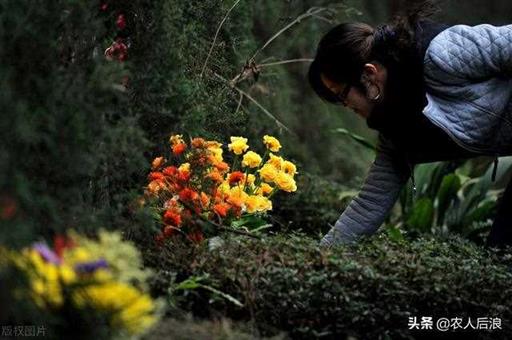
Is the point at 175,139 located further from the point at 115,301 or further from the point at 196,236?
the point at 115,301

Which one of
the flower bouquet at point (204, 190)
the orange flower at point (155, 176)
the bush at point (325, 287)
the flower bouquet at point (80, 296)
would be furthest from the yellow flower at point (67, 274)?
the orange flower at point (155, 176)

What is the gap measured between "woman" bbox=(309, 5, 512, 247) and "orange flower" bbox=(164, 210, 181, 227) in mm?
581

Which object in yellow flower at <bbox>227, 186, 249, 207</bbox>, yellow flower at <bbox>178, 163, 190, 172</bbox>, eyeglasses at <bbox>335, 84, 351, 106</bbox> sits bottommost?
yellow flower at <bbox>227, 186, 249, 207</bbox>

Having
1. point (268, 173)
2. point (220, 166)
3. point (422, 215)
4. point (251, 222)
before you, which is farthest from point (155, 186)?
point (422, 215)

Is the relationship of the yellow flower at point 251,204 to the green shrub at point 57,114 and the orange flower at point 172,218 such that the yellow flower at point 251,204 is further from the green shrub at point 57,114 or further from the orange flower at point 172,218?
the green shrub at point 57,114

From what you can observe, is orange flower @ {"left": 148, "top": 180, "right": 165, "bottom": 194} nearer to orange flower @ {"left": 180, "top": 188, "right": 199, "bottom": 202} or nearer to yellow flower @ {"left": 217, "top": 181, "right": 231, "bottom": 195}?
orange flower @ {"left": 180, "top": 188, "right": 199, "bottom": 202}

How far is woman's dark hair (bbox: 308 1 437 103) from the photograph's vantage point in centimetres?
314

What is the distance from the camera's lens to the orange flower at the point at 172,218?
283 cm

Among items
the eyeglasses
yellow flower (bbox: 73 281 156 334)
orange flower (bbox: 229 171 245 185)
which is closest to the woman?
the eyeglasses

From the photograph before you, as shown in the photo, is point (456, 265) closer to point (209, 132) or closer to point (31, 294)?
point (209, 132)

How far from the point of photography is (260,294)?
2568 millimetres

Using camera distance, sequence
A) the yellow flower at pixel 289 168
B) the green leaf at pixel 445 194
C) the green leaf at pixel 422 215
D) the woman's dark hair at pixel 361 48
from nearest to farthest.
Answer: the woman's dark hair at pixel 361 48
the yellow flower at pixel 289 168
the green leaf at pixel 422 215
the green leaf at pixel 445 194

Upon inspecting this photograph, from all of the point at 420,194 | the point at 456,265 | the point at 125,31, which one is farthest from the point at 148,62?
the point at 420,194

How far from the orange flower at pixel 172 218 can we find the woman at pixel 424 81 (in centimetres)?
58
